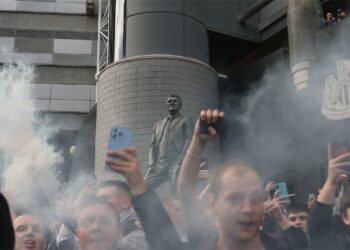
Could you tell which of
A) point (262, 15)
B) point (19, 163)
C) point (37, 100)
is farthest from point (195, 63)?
point (37, 100)

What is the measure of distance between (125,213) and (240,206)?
1.26 meters

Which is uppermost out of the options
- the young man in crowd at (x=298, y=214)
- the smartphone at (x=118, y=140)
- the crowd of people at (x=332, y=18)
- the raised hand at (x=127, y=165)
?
the crowd of people at (x=332, y=18)

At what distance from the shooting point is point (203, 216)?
2.25 m

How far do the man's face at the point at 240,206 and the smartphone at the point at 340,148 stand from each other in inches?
23.7

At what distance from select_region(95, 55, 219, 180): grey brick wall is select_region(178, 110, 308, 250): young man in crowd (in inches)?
296

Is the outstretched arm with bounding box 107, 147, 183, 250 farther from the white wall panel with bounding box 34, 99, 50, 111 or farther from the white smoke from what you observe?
the white wall panel with bounding box 34, 99, 50, 111

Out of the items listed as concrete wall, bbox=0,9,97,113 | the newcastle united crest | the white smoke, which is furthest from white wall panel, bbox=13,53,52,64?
the newcastle united crest

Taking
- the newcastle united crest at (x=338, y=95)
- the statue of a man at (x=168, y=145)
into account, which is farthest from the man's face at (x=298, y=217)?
the newcastle united crest at (x=338, y=95)

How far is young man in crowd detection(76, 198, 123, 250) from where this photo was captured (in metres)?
2.62

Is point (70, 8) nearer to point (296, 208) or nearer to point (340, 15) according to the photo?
point (340, 15)

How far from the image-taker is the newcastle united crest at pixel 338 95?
26.1ft

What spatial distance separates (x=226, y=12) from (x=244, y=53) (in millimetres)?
1604

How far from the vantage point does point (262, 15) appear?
44.5 ft

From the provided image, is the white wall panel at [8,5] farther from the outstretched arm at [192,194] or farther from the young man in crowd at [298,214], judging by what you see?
the outstretched arm at [192,194]
